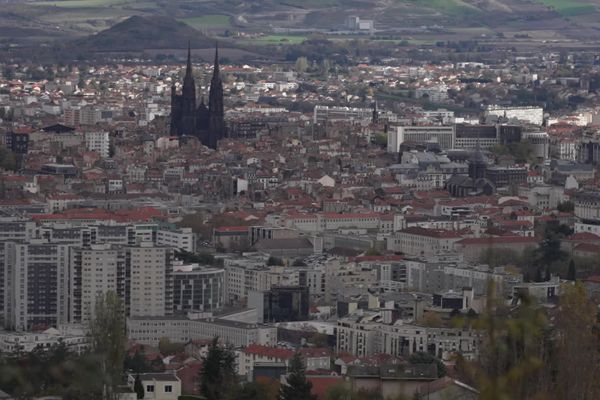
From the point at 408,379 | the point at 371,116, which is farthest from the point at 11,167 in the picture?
the point at 408,379

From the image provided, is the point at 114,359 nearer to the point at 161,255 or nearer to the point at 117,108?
the point at 161,255

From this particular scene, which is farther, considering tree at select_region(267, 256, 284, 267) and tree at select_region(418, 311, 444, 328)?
tree at select_region(267, 256, 284, 267)

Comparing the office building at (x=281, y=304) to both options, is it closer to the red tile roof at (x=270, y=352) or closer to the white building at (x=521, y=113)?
the red tile roof at (x=270, y=352)

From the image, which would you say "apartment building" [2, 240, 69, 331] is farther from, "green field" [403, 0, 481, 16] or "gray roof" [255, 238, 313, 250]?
"green field" [403, 0, 481, 16]

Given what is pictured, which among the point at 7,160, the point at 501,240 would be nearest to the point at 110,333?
the point at 501,240

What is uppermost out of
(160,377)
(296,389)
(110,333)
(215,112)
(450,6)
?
(450,6)

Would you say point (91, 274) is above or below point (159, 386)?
below

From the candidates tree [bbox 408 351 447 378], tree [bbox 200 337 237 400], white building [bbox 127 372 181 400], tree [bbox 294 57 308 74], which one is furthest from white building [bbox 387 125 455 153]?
white building [bbox 127 372 181 400]

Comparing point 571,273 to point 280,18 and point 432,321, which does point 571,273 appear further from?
point 280,18
